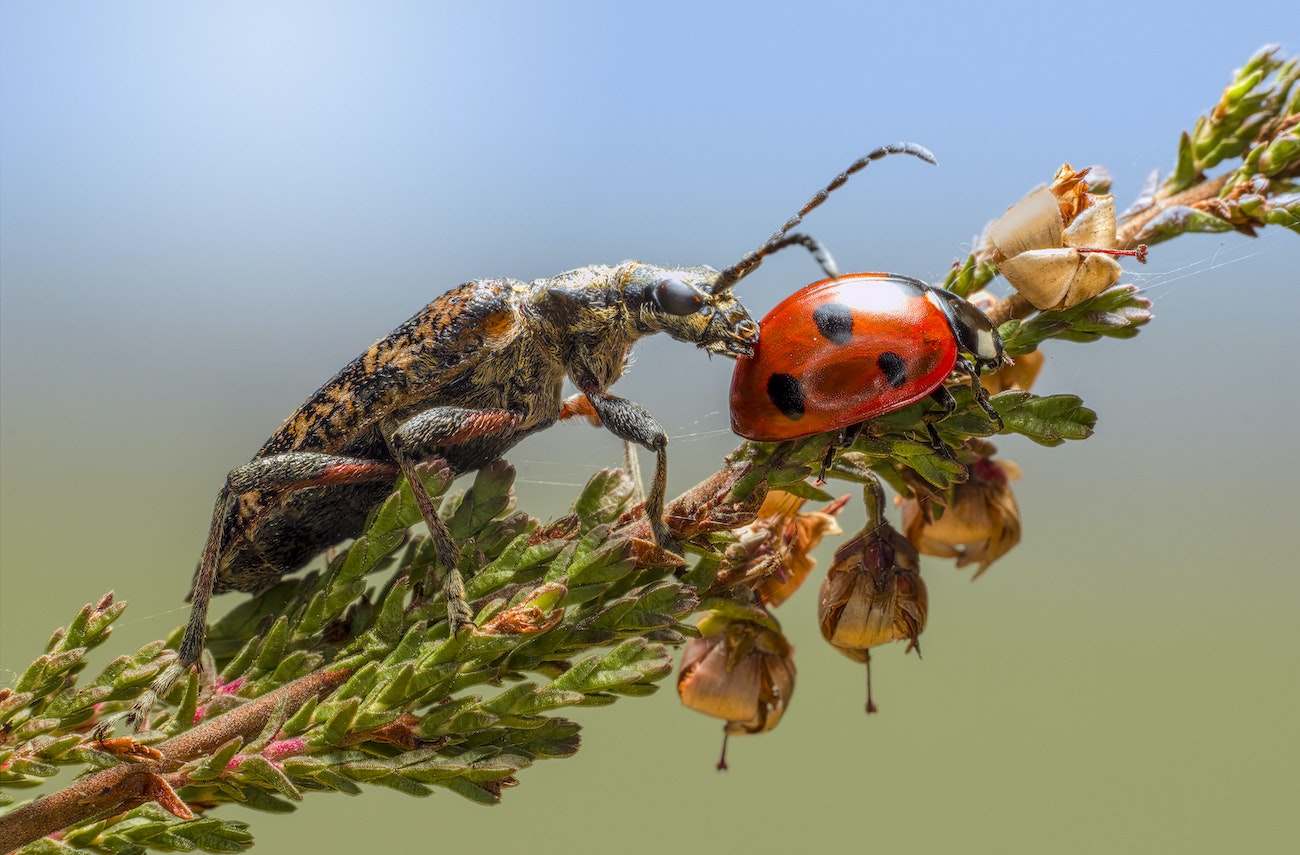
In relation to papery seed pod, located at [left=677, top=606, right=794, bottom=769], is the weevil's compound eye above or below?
above

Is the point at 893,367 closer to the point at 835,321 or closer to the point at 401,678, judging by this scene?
the point at 835,321

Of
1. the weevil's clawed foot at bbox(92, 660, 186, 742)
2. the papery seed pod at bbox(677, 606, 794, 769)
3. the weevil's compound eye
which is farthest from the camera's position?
the weevil's compound eye

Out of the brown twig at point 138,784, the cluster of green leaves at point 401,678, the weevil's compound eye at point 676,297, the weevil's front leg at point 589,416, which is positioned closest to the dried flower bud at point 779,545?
the cluster of green leaves at point 401,678

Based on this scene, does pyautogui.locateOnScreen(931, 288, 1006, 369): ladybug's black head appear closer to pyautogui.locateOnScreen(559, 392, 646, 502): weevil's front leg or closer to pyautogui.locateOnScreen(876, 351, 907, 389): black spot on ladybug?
pyautogui.locateOnScreen(876, 351, 907, 389): black spot on ladybug

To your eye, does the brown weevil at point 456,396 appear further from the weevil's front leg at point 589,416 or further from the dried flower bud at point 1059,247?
the dried flower bud at point 1059,247

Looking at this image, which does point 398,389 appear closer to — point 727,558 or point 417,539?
point 417,539

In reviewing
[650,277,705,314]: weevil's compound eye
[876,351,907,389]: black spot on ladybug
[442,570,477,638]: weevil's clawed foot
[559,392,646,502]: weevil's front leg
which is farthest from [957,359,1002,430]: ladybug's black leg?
[442,570,477,638]: weevil's clawed foot

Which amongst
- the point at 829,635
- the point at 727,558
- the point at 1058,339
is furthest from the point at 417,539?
the point at 1058,339
